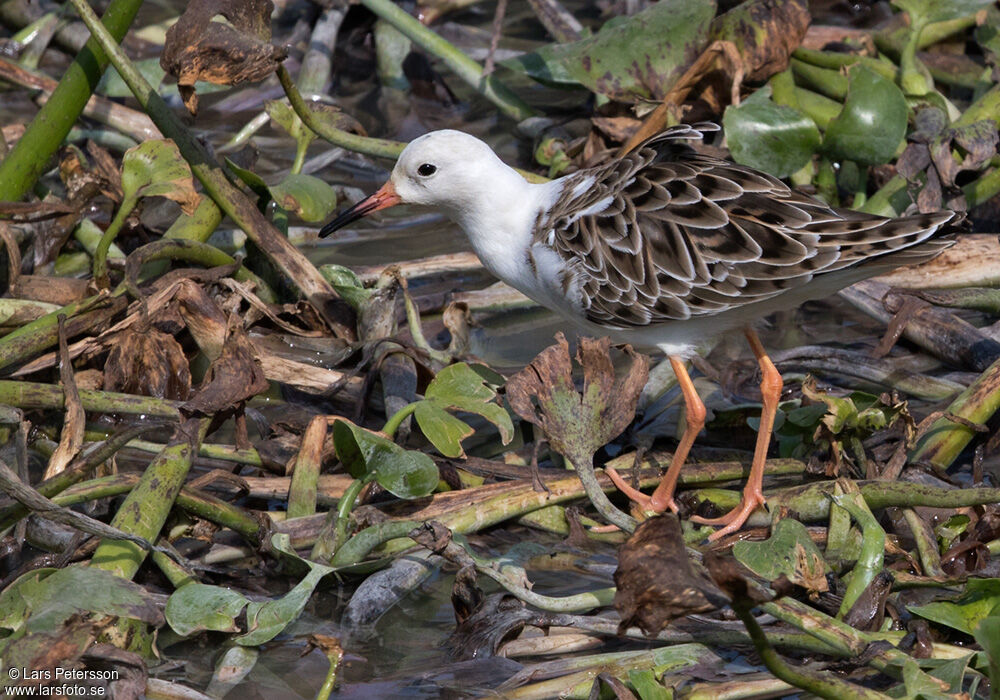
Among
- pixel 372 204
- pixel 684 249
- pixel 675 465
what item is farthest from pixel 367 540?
pixel 372 204

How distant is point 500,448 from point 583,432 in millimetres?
1268

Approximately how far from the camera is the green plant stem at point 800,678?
2773mm

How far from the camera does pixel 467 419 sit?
16.6 ft

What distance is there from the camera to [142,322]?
468 centimetres

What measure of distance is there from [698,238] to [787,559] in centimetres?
140

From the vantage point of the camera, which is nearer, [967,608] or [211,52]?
[967,608]

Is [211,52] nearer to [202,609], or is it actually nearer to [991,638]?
[202,609]

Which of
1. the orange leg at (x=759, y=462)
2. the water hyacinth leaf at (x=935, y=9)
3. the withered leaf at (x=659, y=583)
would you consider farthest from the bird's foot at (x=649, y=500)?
the water hyacinth leaf at (x=935, y=9)

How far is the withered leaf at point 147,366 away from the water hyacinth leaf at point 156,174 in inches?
21.3

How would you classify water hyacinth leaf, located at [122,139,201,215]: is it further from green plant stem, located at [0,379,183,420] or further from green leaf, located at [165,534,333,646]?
green leaf, located at [165,534,333,646]

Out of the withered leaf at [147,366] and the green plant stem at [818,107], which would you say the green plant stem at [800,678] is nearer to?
the withered leaf at [147,366]

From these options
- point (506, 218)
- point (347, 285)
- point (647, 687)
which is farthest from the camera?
point (347, 285)

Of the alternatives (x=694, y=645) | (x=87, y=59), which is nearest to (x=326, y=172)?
(x=87, y=59)

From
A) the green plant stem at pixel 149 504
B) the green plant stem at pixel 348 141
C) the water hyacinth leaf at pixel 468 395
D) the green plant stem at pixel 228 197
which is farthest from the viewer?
the green plant stem at pixel 348 141
